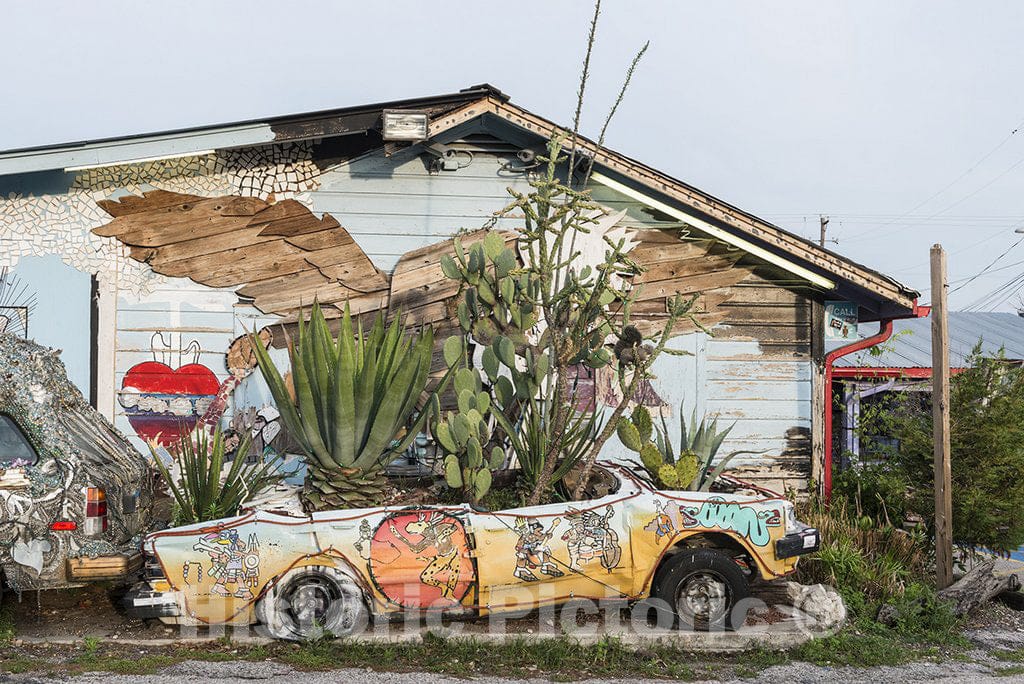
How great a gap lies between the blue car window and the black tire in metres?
4.58

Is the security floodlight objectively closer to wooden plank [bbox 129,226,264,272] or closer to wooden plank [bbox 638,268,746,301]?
wooden plank [bbox 129,226,264,272]

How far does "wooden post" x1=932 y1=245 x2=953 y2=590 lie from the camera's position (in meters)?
7.06

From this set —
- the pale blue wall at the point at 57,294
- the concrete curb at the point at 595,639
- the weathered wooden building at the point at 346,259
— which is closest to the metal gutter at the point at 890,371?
the weathered wooden building at the point at 346,259

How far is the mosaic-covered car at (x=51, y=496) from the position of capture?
5473 mm

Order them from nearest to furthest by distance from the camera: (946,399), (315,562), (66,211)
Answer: (315,562) → (946,399) → (66,211)

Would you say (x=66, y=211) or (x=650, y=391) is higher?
(x=66, y=211)

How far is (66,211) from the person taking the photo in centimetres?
863

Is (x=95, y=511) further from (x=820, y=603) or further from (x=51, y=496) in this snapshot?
(x=820, y=603)

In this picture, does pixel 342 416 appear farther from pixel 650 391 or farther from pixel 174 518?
pixel 650 391

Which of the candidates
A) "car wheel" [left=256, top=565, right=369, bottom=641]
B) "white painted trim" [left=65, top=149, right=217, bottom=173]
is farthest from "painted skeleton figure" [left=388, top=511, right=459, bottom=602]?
"white painted trim" [left=65, top=149, right=217, bottom=173]

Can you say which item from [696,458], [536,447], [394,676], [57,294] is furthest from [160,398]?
[696,458]

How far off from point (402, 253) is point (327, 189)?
1.09 m

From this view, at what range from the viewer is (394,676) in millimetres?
5090

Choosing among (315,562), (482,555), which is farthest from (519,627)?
(315,562)
